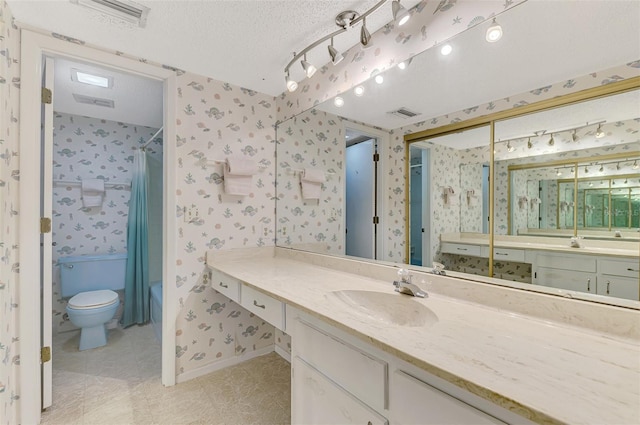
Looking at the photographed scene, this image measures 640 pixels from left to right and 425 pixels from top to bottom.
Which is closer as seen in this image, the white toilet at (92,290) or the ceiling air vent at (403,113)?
the ceiling air vent at (403,113)

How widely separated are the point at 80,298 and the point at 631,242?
3532mm

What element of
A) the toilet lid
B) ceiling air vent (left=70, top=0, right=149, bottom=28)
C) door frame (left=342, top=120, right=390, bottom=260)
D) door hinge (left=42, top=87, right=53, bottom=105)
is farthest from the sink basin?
the toilet lid

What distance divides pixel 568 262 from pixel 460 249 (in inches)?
14.8

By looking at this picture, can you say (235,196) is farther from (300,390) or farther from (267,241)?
(300,390)

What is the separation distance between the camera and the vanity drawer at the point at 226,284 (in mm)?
1636

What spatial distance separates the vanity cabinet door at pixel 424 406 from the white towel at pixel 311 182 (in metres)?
1.46

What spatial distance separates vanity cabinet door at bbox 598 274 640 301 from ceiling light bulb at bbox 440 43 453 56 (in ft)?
3.42

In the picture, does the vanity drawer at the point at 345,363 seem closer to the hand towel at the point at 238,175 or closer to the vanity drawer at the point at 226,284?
the vanity drawer at the point at 226,284

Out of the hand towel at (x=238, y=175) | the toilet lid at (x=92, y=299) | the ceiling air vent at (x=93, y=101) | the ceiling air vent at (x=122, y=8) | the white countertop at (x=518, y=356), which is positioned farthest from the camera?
the ceiling air vent at (x=93, y=101)

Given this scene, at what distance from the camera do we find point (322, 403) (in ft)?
3.41

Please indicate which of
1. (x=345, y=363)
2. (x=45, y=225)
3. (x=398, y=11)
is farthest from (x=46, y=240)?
(x=398, y=11)

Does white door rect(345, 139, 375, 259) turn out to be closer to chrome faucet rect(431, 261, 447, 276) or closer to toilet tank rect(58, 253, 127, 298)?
chrome faucet rect(431, 261, 447, 276)
